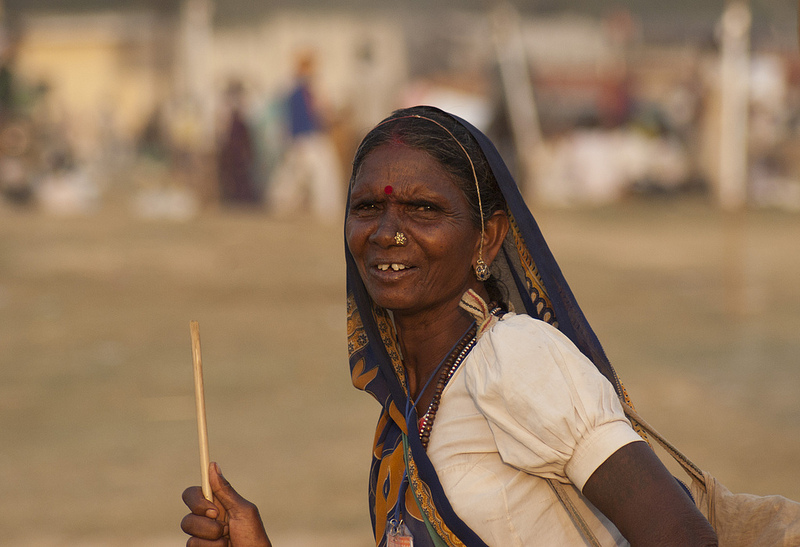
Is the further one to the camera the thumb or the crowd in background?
the crowd in background

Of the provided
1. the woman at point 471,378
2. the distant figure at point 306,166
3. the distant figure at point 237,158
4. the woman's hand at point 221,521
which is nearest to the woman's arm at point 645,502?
the woman at point 471,378

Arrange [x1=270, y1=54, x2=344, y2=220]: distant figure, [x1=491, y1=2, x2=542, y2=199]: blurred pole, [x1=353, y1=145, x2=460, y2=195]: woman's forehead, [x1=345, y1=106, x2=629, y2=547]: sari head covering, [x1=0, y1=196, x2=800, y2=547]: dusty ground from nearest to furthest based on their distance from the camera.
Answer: [x1=345, y1=106, x2=629, y2=547]: sari head covering → [x1=353, y1=145, x2=460, y2=195]: woman's forehead → [x1=0, y1=196, x2=800, y2=547]: dusty ground → [x1=270, y1=54, x2=344, y2=220]: distant figure → [x1=491, y1=2, x2=542, y2=199]: blurred pole

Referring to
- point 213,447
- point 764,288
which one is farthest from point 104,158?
point 213,447

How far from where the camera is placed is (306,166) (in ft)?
54.4

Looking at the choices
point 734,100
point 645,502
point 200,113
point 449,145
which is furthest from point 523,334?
point 734,100

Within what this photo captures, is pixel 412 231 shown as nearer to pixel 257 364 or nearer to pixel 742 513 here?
pixel 742 513

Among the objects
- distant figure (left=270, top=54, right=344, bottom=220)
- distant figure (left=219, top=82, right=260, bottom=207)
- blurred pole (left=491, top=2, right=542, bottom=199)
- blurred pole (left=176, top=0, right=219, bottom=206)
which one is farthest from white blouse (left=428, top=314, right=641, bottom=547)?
blurred pole (left=491, top=2, right=542, bottom=199)

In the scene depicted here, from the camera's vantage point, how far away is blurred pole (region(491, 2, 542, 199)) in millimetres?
21141

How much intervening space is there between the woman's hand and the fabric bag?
2.40ft

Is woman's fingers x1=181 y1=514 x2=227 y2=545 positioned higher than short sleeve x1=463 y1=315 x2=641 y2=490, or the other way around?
short sleeve x1=463 y1=315 x2=641 y2=490

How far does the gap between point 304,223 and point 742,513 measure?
1387 cm

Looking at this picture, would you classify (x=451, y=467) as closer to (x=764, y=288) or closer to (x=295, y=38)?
(x=764, y=288)

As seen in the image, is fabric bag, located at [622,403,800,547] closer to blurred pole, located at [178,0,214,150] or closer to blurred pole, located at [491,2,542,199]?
blurred pole, located at [178,0,214,150]

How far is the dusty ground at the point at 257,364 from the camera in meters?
5.09
